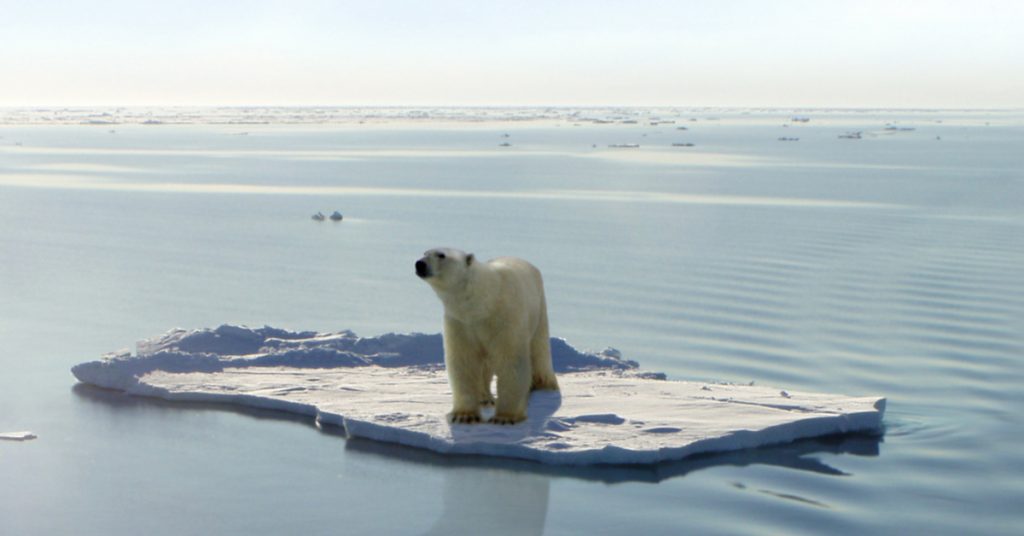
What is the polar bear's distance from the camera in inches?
275

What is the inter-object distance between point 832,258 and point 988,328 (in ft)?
Answer: 16.6

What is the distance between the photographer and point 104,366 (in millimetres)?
8602

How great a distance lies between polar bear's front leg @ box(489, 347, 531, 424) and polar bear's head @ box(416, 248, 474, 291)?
1.95 ft

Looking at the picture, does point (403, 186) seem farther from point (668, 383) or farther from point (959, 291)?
point (668, 383)

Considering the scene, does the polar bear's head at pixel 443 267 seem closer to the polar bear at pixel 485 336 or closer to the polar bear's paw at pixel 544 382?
the polar bear at pixel 485 336

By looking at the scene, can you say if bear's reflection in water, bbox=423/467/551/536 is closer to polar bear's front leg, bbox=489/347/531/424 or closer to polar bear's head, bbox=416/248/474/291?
polar bear's front leg, bbox=489/347/531/424

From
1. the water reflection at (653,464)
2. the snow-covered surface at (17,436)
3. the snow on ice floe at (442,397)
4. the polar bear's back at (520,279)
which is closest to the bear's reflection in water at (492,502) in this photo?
the water reflection at (653,464)

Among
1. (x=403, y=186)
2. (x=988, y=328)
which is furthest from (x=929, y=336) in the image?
(x=403, y=186)

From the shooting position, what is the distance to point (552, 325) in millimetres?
11336

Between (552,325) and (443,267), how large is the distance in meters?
4.66

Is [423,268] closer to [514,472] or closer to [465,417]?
[465,417]

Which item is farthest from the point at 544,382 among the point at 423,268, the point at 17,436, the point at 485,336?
the point at 17,436

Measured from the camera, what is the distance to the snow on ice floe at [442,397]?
690cm

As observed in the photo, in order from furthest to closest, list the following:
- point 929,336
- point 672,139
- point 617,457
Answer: point 672,139 < point 929,336 < point 617,457
